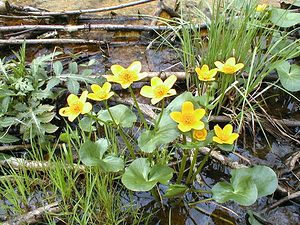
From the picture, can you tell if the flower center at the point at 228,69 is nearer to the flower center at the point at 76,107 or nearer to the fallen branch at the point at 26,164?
the flower center at the point at 76,107

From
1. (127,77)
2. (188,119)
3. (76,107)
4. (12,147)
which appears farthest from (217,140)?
(12,147)

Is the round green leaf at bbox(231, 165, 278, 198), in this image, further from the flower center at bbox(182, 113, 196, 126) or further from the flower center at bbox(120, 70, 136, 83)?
the flower center at bbox(120, 70, 136, 83)

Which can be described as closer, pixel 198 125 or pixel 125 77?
pixel 198 125

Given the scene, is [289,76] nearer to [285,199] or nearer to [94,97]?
[285,199]

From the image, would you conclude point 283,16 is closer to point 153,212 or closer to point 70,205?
point 153,212

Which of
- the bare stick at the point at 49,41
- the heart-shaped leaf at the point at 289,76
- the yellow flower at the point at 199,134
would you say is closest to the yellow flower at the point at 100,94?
the yellow flower at the point at 199,134

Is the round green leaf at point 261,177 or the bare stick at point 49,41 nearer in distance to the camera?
the round green leaf at point 261,177

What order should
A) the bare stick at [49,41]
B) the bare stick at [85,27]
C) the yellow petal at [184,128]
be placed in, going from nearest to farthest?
1. the yellow petal at [184,128]
2. the bare stick at [49,41]
3. the bare stick at [85,27]
